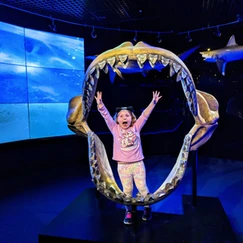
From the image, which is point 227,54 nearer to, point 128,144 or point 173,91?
point 173,91

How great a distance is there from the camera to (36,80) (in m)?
3.88

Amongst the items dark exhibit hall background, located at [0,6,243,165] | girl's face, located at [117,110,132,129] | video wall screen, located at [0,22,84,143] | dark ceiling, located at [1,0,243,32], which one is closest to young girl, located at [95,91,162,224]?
girl's face, located at [117,110,132,129]

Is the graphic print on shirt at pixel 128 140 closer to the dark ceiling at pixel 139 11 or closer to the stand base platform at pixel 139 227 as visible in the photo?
the stand base platform at pixel 139 227

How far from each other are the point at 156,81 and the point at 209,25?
144cm

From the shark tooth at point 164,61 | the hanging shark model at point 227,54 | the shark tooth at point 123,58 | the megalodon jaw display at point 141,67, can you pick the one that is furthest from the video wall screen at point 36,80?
the shark tooth at point 164,61

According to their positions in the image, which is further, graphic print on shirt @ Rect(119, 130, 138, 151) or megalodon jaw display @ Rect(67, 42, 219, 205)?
graphic print on shirt @ Rect(119, 130, 138, 151)

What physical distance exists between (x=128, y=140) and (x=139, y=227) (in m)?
0.64

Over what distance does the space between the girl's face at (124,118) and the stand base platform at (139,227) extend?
687mm

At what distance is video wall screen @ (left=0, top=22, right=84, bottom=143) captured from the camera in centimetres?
348

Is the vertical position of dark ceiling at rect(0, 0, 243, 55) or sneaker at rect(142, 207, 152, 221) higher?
dark ceiling at rect(0, 0, 243, 55)

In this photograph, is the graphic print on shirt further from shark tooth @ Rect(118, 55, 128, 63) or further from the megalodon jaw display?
shark tooth @ Rect(118, 55, 128, 63)

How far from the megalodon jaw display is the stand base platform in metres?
0.24

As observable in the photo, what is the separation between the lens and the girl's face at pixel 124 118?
1712mm

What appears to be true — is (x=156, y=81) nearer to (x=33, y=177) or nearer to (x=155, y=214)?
(x=33, y=177)
